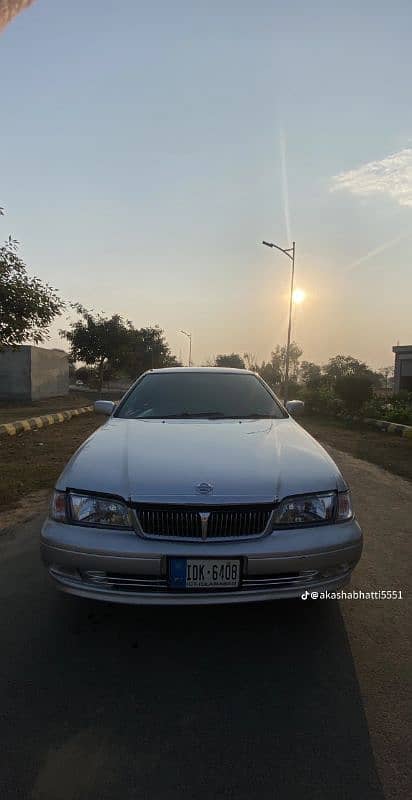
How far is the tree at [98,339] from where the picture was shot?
31.8 m

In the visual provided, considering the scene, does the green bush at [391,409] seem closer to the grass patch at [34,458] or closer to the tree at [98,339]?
the grass patch at [34,458]

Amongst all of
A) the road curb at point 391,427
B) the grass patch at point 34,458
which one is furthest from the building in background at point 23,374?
the road curb at point 391,427

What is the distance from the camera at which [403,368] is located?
29203 millimetres

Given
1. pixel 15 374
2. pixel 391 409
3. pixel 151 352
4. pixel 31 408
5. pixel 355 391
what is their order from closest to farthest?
pixel 391 409
pixel 355 391
pixel 31 408
pixel 15 374
pixel 151 352

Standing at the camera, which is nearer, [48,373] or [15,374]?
[15,374]

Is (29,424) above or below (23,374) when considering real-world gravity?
below

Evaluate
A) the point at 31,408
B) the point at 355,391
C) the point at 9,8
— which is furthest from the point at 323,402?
the point at 9,8

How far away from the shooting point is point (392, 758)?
6.07 ft

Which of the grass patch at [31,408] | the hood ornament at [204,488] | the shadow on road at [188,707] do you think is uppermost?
the hood ornament at [204,488]

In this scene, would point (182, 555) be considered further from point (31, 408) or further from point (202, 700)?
point (31, 408)

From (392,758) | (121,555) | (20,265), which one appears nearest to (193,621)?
(121,555)

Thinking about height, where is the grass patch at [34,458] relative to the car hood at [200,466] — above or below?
below

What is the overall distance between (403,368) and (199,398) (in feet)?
90.8

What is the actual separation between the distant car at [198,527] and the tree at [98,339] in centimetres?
2944
